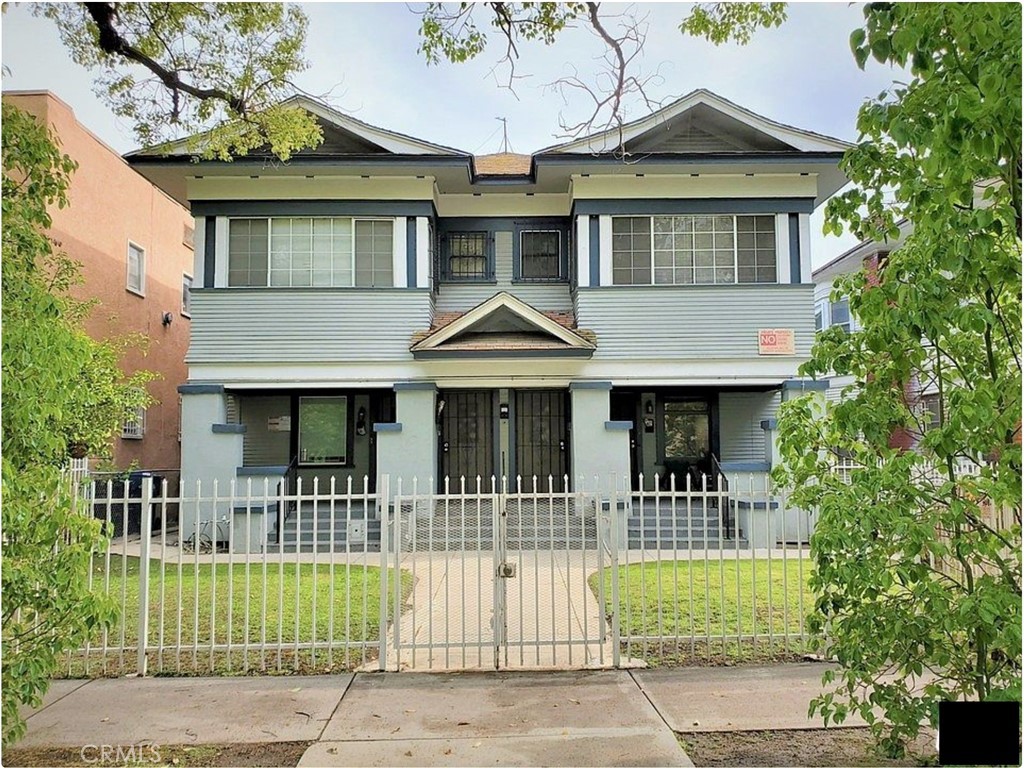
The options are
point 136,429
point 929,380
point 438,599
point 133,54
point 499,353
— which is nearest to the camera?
point 929,380

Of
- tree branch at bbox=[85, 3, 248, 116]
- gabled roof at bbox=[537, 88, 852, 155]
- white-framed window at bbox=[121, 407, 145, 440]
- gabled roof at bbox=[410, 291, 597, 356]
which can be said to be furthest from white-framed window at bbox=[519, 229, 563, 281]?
white-framed window at bbox=[121, 407, 145, 440]

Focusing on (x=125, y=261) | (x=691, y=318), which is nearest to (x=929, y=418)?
(x=691, y=318)

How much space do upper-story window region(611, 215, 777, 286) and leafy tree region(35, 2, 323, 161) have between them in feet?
A: 21.5

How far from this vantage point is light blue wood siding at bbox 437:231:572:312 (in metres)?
14.5

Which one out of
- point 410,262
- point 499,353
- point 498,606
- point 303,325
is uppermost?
point 410,262

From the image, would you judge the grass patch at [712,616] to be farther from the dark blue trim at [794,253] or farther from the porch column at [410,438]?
the dark blue trim at [794,253]

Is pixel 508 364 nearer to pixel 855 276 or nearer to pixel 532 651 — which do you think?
pixel 532 651

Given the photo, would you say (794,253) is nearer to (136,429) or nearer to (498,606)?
(498,606)

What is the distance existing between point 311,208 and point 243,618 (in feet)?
27.0

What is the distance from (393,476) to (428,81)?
7.33 m

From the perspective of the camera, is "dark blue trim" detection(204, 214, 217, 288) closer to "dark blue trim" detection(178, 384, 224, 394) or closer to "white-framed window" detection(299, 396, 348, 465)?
"dark blue trim" detection(178, 384, 224, 394)

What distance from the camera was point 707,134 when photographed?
527 inches

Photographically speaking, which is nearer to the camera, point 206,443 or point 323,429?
point 206,443

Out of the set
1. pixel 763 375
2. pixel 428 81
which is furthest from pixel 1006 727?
pixel 763 375
